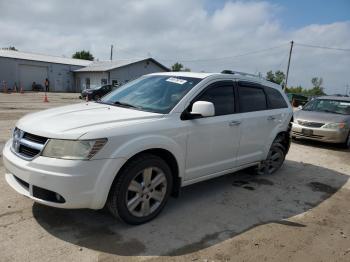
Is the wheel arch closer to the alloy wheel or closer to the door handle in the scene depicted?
the alloy wheel

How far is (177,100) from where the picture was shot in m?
4.21

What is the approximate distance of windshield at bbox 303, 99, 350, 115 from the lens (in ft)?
34.1

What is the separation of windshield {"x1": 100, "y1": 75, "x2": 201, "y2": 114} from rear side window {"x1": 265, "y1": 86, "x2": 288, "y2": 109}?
76.5 inches

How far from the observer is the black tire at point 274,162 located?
612 cm

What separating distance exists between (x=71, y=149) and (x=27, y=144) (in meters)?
0.59

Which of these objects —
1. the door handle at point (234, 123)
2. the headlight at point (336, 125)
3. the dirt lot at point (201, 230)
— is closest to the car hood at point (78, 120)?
the dirt lot at point (201, 230)

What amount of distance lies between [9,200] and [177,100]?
99.5 inches

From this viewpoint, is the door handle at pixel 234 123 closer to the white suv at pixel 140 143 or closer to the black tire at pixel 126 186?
the white suv at pixel 140 143

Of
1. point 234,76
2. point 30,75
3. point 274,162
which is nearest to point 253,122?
point 234,76

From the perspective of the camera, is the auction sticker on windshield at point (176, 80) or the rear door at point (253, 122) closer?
the auction sticker on windshield at point (176, 80)

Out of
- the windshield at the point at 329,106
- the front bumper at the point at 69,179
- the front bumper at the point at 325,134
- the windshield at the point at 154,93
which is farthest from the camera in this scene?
the windshield at the point at 329,106

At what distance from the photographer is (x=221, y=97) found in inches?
189

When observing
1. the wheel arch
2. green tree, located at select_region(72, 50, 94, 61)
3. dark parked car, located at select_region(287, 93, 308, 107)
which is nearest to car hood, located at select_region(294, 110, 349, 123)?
the wheel arch

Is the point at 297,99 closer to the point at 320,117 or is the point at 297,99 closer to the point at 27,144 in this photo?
the point at 320,117
